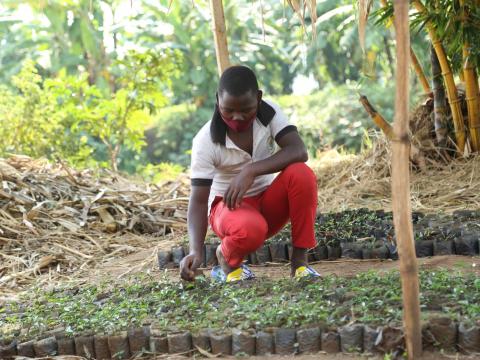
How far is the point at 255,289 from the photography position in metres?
3.17

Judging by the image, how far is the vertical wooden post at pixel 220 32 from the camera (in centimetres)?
471

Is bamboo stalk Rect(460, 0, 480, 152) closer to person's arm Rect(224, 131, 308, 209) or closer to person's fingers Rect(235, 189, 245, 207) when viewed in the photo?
person's arm Rect(224, 131, 308, 209)

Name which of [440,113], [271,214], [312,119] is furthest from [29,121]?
[312,119]

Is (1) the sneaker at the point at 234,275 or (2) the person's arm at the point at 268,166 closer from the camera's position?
(2) the person's arm at the point at 268,166

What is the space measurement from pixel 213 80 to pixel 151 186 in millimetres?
15710

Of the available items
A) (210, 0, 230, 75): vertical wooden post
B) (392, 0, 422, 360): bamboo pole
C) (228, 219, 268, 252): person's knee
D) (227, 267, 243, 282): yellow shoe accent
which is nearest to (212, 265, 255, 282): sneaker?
(227, 267, 243, 282): yellow shoe accent

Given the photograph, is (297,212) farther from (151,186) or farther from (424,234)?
(151,186)

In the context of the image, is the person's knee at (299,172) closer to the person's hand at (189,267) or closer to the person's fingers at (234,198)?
the person's fingers at (234,198)

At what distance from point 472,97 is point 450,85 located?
0.20 metres

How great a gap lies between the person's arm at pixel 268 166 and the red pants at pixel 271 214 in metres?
0.05

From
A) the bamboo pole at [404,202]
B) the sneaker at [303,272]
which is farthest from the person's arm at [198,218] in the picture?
the bamboo pole at [404,202]

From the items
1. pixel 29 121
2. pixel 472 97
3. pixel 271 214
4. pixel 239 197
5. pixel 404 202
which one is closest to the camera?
pixel 404 202

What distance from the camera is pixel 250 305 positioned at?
289 cm

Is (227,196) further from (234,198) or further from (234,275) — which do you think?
(234,275)
